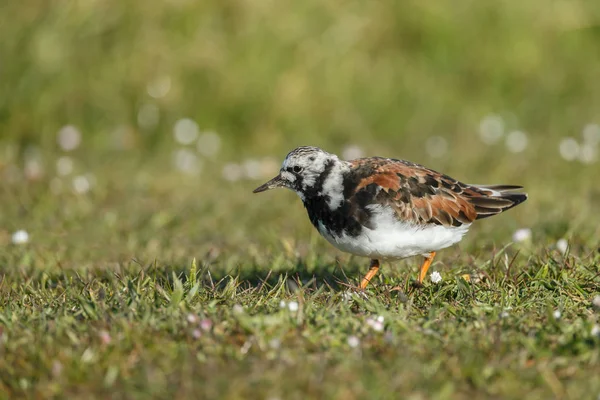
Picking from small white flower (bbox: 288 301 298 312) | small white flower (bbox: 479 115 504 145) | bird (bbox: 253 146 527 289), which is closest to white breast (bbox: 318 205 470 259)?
bird (bbox: 253 146 527 289)

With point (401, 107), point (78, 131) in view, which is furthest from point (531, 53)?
point (78, 131)

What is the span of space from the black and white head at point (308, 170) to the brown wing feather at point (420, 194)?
0.69 feet

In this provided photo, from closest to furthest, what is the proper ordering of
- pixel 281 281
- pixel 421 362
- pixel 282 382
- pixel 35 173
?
pixel 282 382 → pixel 421 362 → pixel 281 281 → pixel 35 173

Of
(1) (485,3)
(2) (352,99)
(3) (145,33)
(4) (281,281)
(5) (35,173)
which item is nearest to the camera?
(4) (281,281)

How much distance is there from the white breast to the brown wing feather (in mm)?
68

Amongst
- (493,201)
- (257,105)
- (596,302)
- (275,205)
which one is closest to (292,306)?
(596,302)

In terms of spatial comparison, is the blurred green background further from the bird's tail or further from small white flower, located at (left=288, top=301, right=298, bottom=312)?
small white flower, located at (left=288, top=301, right=298, bottom=312)

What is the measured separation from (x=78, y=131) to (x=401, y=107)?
4331 millimetres

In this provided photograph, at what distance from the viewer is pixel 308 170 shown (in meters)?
6.36

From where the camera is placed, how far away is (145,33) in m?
11.6

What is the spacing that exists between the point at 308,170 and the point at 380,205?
2.05 ft

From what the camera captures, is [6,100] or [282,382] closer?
[282,382]

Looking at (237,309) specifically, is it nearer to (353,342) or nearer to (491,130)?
(353,342)

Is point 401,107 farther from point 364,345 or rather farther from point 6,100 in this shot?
point 364,345
